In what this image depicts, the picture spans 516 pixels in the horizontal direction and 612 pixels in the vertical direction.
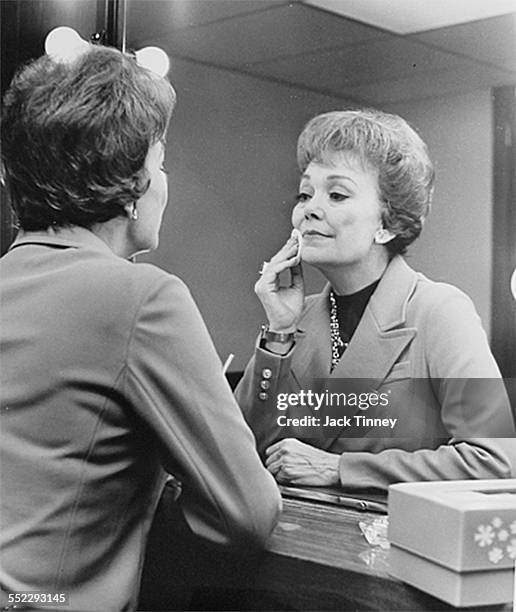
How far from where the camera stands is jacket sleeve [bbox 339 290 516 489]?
4.54 ft

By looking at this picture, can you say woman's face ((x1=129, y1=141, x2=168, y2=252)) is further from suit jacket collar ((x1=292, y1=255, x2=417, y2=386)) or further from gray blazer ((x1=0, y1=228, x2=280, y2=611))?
suit jacket collar ((x1=292, y1=255, x2=417, y2=386))

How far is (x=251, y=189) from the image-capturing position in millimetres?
1573

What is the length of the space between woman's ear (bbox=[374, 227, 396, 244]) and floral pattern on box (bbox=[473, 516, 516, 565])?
48 cm

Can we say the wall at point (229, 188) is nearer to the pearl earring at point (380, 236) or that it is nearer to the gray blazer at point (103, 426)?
the pearl earring at point (380, 236)

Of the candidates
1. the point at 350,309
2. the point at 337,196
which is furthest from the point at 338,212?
the point at 350,309

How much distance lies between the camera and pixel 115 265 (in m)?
1.33

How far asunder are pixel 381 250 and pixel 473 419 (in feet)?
0.99

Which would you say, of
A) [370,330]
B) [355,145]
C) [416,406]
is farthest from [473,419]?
[355,145]

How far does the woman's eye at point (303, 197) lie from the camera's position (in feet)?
4.97

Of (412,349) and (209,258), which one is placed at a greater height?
(209,258)

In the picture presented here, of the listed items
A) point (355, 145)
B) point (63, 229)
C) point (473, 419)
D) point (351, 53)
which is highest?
point (351, 53)

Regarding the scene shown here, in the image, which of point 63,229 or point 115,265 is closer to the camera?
point 115,265

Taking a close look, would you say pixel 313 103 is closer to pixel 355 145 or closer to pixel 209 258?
pixel 355 145

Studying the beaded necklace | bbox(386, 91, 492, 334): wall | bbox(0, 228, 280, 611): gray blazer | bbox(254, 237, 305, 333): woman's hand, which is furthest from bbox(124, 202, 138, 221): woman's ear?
bbox(386, 91, 492, 334): wall
